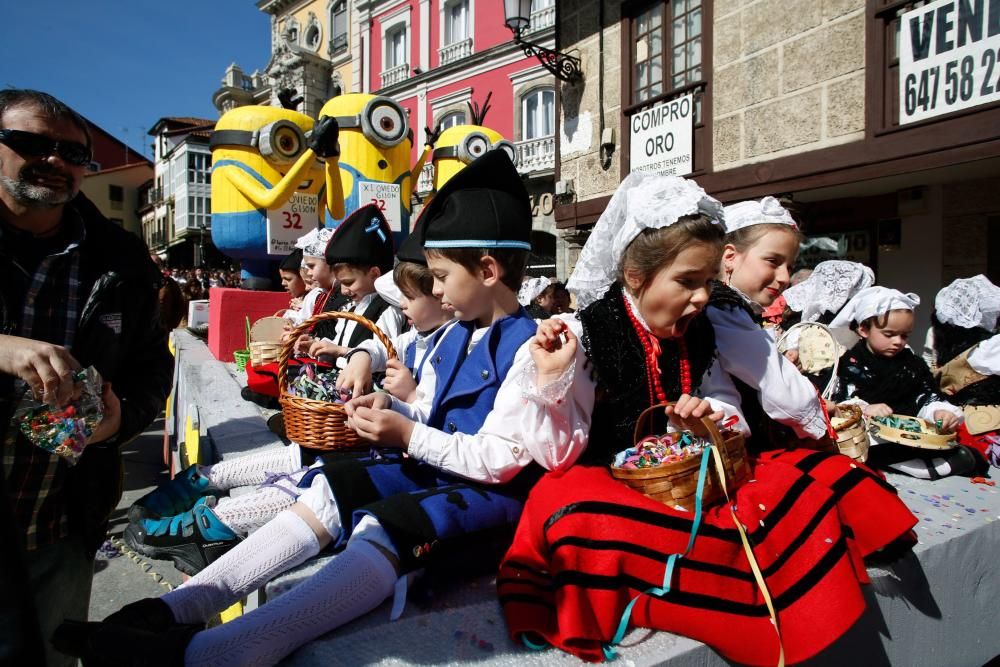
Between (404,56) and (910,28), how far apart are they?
1950 centimetres

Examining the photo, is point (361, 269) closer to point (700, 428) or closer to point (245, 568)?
point (245, 568)

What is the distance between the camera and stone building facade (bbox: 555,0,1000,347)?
214 inches

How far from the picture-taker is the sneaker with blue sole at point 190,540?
207 cm

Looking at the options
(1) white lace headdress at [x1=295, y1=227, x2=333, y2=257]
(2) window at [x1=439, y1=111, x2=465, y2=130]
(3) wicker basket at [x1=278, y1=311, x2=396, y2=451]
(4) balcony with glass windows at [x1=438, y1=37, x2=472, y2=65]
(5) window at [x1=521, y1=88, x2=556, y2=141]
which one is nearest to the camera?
(3) wicker basket at [x1=278, y1=311, x2=396, y2=451]

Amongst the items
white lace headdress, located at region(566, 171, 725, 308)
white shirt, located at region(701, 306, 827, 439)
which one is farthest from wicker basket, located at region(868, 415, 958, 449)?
white lace headdress, located at region(566, 171, 725, 308)

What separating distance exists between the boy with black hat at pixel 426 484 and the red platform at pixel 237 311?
4638 millimetres

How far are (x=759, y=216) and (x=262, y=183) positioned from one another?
527cm

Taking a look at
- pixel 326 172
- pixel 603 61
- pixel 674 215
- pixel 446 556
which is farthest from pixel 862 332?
pixel 603 61

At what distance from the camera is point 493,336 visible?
2100mm

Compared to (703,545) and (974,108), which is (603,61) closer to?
(974,108)

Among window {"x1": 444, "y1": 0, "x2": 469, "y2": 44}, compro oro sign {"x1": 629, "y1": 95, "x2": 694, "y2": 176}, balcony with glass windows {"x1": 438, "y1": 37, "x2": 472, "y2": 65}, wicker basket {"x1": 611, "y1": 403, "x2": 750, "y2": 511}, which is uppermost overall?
window {"x1": 444, "y1": 0, "x2": 469, "y2": 44}

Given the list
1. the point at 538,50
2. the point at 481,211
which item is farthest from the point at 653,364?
the point at 538,50

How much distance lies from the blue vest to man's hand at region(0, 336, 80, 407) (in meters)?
1.11

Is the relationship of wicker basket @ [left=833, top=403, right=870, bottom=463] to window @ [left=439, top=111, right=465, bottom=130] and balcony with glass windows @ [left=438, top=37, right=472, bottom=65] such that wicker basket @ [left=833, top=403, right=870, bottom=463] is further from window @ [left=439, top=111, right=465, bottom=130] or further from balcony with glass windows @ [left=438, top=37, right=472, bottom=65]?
balcony with glass windows @ [left=438, top=37, right=472, bottom=65]
